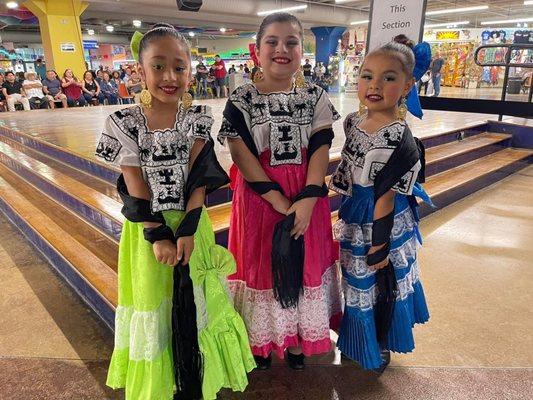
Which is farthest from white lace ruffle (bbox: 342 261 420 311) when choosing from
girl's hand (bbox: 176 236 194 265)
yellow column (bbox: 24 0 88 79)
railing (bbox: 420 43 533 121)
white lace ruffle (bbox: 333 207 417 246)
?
yellow column (bbox: 24 0 88 79)

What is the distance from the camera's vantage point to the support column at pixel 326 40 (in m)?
17.9

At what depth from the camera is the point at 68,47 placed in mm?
11352

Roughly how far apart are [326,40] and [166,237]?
1869cm

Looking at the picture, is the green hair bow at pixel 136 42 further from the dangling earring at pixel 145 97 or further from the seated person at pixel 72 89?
the seated person at pixel 72 89

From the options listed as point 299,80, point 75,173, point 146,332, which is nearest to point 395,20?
point 299,80

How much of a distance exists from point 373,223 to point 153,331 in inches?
33.6

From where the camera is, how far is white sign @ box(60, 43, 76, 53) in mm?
11266

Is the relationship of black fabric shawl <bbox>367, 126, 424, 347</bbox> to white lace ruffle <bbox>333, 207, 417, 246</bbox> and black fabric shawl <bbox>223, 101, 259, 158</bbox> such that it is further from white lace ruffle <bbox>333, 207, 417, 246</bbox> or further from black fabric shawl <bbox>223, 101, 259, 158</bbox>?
black fabric shawl <bbox>223, 101, 259, 158</bbox>

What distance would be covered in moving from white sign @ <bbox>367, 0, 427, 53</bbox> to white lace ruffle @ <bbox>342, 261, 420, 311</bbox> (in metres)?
1.26

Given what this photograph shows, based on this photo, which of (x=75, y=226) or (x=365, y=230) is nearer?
(x=365, y=230)

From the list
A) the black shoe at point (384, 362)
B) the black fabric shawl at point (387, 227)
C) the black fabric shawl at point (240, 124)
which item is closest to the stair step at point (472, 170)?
the black shoe at point (384, 362)

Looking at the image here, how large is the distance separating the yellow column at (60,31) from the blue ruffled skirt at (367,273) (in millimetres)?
12363

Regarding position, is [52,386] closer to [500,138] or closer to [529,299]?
[529,299]

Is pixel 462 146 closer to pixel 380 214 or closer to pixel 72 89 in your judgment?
pixel 380 214
